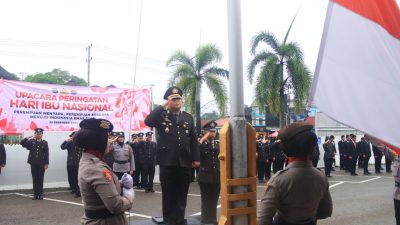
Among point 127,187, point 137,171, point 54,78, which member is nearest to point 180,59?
point 137,171

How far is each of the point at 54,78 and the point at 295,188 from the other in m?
67.9

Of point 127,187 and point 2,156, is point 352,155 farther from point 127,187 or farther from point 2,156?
point 127,187

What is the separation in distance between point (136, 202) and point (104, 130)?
719cm

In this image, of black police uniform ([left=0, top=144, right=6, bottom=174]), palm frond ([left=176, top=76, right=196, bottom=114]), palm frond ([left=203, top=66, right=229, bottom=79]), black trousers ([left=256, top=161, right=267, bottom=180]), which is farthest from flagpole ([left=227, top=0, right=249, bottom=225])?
palm frond ([left=203, top=66, right=229, bottom=79])

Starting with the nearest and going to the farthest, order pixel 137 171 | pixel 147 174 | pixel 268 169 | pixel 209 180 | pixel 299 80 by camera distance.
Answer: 1. pixel 209 180
2. pixel 147 174
3. pixel 137 171
4. pixel 268 169
5. pixel 299 80

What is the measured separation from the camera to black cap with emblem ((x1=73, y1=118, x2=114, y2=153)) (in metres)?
3.16

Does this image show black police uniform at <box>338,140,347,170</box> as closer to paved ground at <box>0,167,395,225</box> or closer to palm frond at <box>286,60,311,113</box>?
palm frond at <box>286,60,311,113</box>

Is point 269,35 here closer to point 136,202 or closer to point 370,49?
point 136,202

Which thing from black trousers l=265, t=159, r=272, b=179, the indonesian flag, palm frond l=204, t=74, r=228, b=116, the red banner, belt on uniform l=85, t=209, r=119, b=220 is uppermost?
palm frond l=204, t=74, r=228, b=116

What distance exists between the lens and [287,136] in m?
2.85

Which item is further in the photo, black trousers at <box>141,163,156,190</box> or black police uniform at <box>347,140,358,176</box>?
black police uniform at <box>347,140,358,176</box>

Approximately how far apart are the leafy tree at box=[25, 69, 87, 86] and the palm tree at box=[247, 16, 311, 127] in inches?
1663

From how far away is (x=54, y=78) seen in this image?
6619cm

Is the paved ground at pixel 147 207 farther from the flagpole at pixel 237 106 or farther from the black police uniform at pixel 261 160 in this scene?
the black police uniform at pixel 261 160
